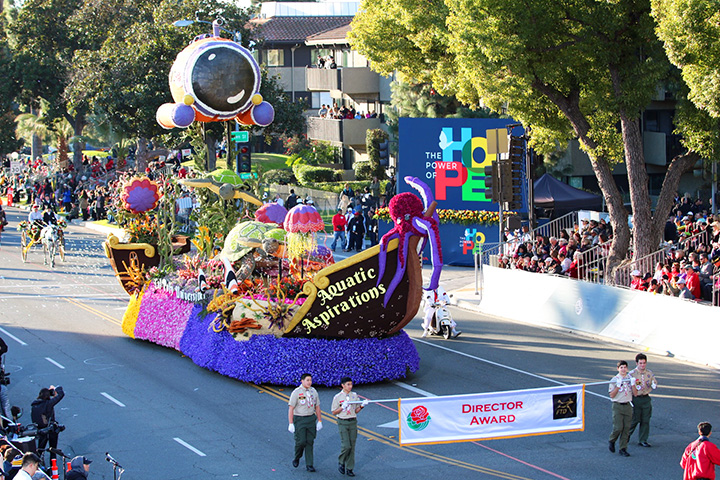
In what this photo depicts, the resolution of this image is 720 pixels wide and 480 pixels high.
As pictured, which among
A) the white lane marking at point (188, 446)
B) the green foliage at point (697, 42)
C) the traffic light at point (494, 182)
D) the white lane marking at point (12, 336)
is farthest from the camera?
the traffic light at point (494, 182)

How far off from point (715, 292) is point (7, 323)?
645 inches

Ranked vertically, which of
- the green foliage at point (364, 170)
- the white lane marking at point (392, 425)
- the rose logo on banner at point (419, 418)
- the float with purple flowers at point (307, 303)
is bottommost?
the white lane marking at point (392, 425)

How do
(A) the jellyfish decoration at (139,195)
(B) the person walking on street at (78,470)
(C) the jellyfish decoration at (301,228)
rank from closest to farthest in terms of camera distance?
1. (B) the person walking on street at (78,470)
2. (C) the jellyfish decoration at (301,228)
3. (A) the jellyfish decoration at (139,195)

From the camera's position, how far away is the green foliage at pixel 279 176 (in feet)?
159

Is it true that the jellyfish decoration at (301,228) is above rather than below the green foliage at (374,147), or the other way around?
below

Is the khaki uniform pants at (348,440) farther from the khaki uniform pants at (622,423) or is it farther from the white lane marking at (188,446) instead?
the khaki uniform pants at (622,423)

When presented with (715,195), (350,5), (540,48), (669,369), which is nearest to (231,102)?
(540,48)

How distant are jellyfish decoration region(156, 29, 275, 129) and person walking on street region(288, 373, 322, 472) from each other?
9084 millimetres

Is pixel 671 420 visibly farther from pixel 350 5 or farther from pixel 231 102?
pixel 350 5

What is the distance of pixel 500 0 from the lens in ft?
71.1

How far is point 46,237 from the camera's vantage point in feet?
103

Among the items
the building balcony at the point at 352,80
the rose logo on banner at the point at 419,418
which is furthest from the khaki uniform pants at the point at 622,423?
the building balcony at the point at 352,80

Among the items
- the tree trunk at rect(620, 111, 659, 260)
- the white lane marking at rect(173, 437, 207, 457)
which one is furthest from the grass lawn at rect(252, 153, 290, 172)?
the white lane marking at rect(173, 437, 207, 457)

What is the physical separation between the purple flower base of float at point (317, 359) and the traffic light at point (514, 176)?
7.85 m
